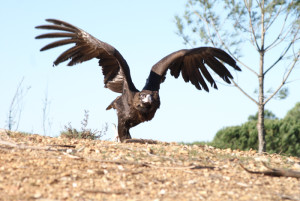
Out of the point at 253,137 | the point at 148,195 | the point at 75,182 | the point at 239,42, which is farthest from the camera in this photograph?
the point at 253,137

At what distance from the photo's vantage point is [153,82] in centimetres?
684

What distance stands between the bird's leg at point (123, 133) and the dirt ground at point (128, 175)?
1.29 meters

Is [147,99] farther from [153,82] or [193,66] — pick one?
[193,66]

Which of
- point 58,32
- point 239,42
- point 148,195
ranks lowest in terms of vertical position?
point 148,195

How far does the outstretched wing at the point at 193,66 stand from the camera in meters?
6.93

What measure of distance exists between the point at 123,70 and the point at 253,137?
8.12m

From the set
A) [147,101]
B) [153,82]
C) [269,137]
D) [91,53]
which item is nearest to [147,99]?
[147,101]

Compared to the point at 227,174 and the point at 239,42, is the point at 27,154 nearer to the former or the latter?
the point at 227,174

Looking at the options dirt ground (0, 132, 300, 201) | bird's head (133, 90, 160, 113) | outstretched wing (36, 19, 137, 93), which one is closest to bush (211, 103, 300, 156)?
outstretched wing (36, 19, 137, 93)

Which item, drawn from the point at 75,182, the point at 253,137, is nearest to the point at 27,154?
the point at 75,182

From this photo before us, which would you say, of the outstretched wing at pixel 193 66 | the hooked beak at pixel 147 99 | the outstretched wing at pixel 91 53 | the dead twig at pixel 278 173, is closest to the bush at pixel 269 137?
the outstretched wing at pixel 193 66

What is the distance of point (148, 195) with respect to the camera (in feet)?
12.3

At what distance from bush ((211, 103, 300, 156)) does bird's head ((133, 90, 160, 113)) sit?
25.0ft

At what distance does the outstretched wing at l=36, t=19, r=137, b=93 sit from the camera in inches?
263
